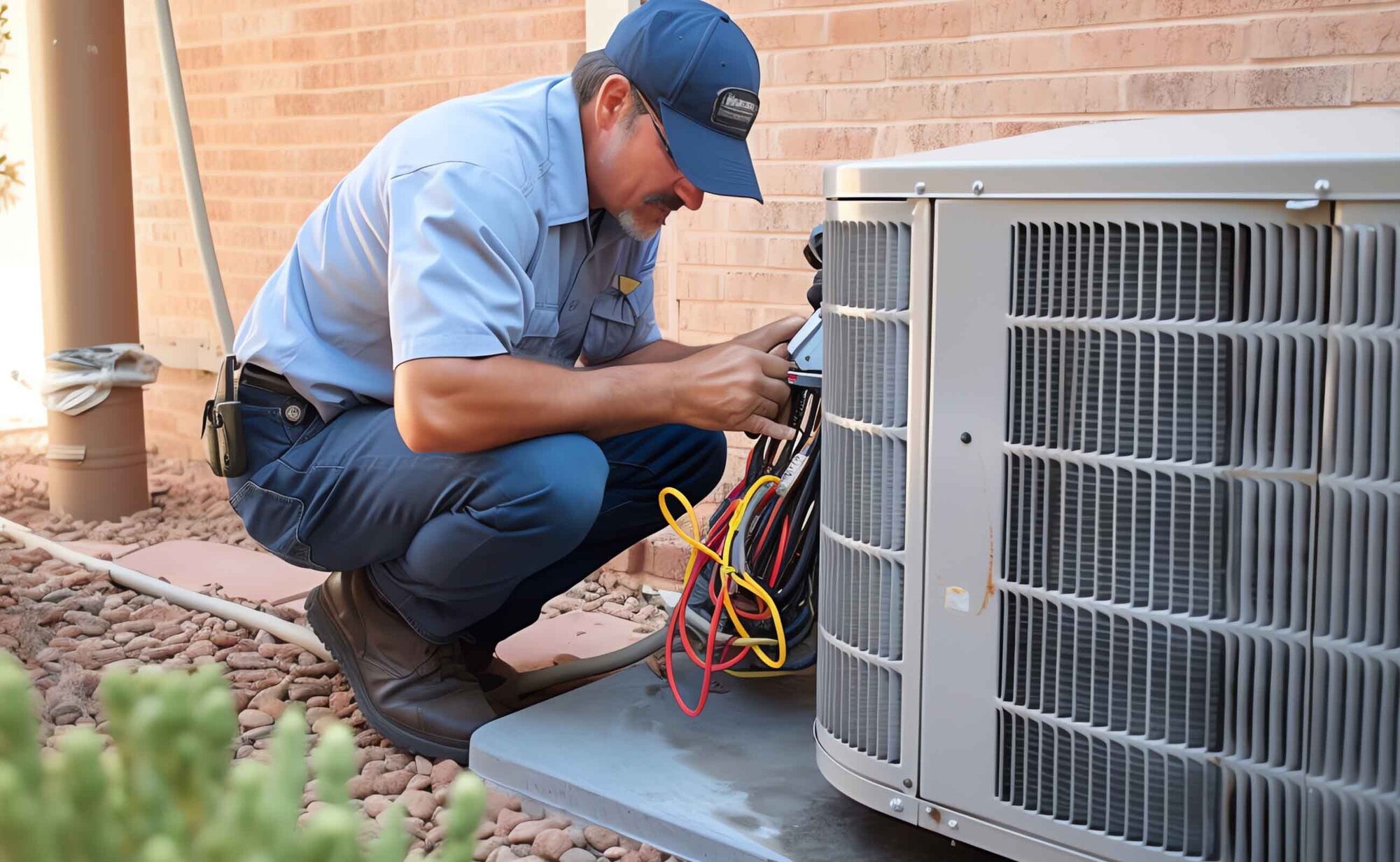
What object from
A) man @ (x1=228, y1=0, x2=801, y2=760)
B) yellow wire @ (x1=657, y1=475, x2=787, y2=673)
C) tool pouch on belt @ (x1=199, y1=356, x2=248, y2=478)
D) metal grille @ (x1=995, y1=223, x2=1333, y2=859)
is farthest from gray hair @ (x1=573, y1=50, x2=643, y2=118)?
metal grille @ (x1=995, y1=223, x2=1333, y2=859)

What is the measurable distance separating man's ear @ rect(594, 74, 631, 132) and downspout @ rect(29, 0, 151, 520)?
2346 millimetres

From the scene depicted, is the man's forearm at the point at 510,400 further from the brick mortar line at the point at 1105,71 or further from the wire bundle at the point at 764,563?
the brick mortar line at the point at 1105,71

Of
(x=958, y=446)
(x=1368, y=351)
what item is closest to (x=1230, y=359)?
(x=1368, y=351)

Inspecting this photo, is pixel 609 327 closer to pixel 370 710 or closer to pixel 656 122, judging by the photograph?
pixel 656 122

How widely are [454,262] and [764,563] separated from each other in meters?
0.69

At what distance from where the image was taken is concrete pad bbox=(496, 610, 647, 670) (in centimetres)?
278

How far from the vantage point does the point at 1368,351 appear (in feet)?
4.12

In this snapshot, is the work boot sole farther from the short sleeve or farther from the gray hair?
the gray hair

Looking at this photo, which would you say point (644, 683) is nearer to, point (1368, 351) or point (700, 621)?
point (700, 621)

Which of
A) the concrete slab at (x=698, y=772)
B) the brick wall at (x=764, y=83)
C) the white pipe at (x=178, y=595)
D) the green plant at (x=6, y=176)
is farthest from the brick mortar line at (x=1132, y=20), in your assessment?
the green plant at (x=6, y=176)

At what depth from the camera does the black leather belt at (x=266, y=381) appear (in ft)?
7.68

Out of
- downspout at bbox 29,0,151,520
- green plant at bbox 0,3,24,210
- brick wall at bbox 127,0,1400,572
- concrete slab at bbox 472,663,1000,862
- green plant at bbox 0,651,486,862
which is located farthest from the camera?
green plant at bbox 0,3,24,210

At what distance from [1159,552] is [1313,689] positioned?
0.67 ft

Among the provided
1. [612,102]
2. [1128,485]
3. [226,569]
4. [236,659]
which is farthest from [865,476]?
[226,569]
